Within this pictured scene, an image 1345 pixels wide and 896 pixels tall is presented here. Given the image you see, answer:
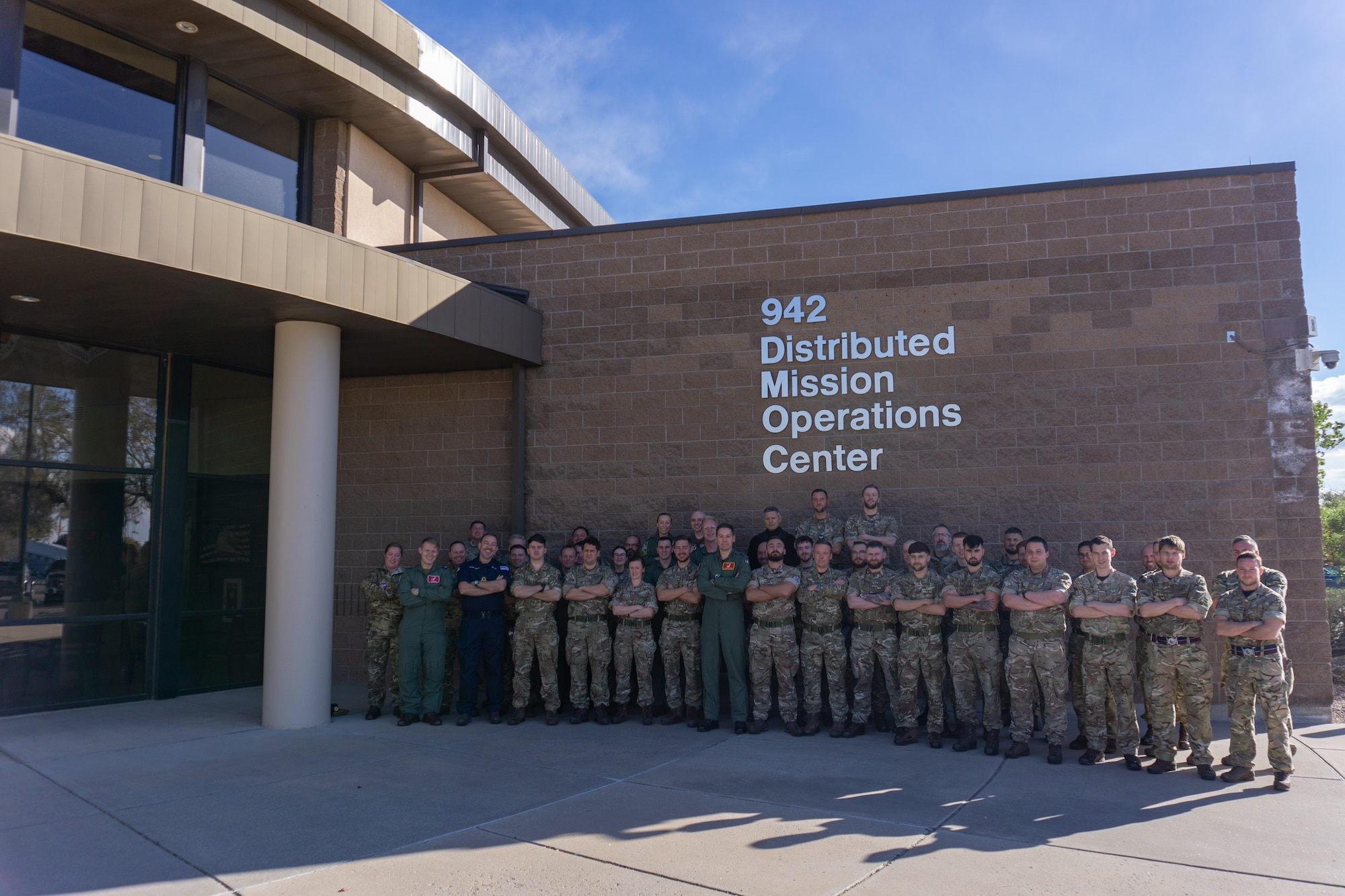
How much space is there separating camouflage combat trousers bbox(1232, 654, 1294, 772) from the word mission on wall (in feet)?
12.1

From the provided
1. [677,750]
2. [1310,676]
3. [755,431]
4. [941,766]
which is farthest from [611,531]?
[1310,676]

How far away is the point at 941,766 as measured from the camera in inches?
281

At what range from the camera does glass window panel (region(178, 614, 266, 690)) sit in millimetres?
10727

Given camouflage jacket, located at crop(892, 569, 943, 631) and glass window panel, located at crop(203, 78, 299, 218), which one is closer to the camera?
camouflage jacket, located at crop(892, 569, 943, 631)

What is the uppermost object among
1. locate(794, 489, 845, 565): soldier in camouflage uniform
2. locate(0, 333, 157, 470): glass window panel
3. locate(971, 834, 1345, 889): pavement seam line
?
locate(0, 333, 157, 470): glass window panel

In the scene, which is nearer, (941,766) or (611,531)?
(941,766)

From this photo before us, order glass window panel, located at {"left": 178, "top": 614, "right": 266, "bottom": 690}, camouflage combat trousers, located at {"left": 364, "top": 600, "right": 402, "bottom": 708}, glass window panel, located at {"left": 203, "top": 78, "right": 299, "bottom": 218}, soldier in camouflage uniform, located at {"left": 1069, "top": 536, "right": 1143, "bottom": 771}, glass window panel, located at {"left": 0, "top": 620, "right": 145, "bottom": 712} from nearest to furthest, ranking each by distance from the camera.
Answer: soldier in camouflage uniform, located at {"left": 1069, "top": 536, "right": 1143, "bottom": 771}, glass window panel, located at {"left": 0, "top": 620, "right": 145, "bottom": 712}, camouflage combat trousers, located at {"left": 364, "top": 600, "right": 402, "bottom": 708}, glass window panel, located at {"left": 203, "top": 78, "right": 299, "bottom": 218}, glass window panel, located at {"left": 178, "top": 614, "right": 266, "bottom": 690}

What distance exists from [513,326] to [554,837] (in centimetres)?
637

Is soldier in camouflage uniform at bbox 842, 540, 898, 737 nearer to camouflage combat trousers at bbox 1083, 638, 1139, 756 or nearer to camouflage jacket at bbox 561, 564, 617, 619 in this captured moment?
camouflage combat trousers at bbox 1083, 638, 1139, 756

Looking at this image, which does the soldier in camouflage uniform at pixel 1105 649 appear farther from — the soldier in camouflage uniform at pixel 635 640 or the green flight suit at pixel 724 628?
the soldier in camouflage uniform at pixel 635 640

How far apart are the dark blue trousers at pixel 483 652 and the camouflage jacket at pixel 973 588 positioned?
4423 mm

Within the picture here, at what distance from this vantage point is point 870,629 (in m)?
8.27

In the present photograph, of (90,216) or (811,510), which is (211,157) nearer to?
(90,216)

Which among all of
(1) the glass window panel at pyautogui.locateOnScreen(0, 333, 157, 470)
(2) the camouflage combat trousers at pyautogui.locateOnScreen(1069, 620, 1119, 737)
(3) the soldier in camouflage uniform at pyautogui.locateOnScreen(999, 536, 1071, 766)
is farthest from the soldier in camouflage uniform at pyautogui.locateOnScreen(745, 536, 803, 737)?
(1) the glass window panel at pyautogui.locateOnScreen(0, 333, 157, 470)
